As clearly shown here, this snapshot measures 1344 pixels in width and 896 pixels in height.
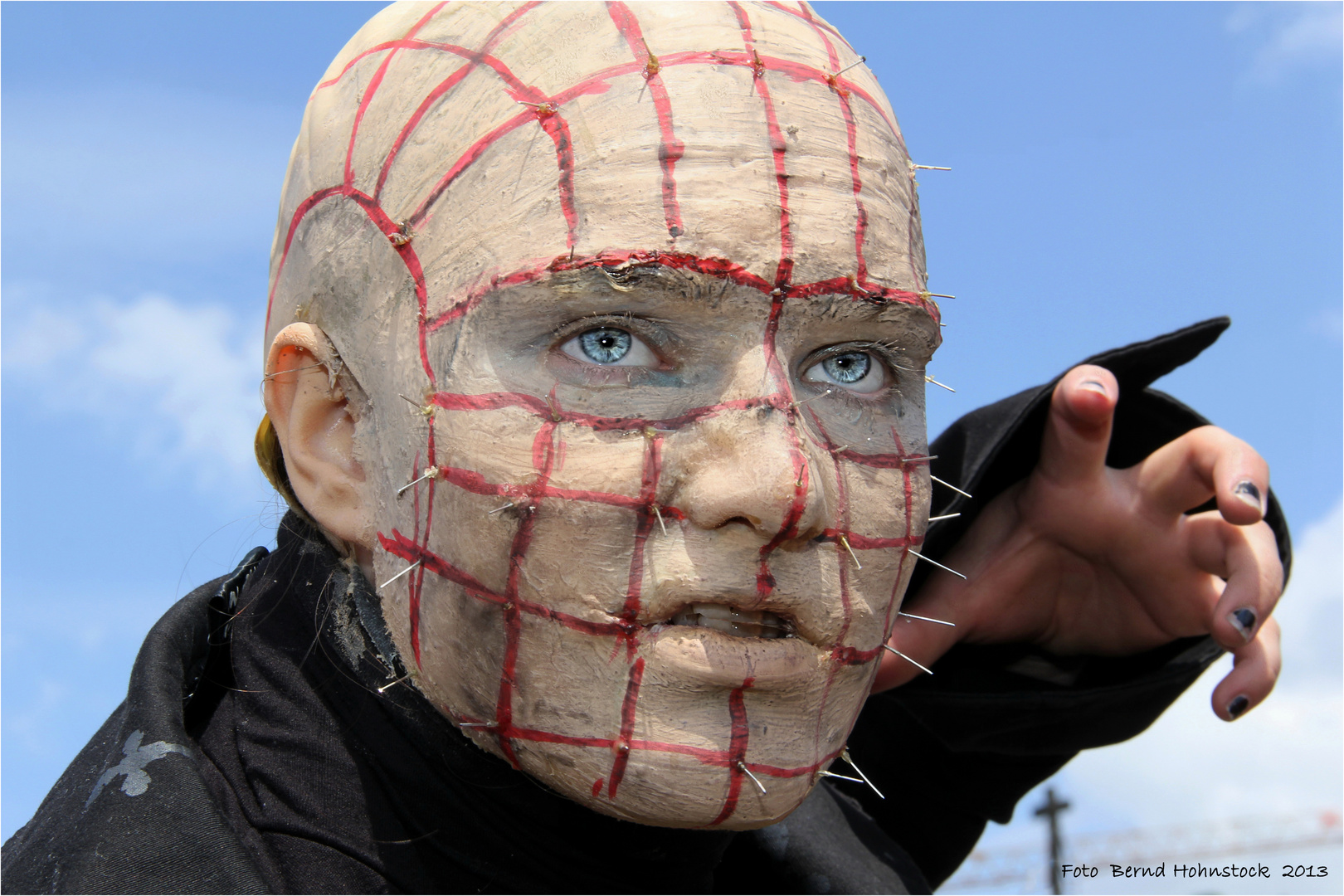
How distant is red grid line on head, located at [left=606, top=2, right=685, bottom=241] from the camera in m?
2.11

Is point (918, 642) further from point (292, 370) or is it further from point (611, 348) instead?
point (292, 370)

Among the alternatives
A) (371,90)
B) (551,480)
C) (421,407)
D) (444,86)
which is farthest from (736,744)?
(371,90)

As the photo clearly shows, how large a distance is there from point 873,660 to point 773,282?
0.73 meters

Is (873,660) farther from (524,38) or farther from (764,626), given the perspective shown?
(524,38)

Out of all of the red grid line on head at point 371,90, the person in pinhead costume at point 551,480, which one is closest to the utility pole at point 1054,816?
the person in pinhead costume at point 551,480

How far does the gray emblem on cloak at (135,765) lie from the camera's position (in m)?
2.21

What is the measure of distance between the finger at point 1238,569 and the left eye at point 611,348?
164 cm

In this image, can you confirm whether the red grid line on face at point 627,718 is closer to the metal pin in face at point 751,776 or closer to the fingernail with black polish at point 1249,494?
the metal pin in face at point 751,776

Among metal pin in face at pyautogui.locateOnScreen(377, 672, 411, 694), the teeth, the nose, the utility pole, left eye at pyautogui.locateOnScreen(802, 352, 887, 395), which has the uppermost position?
left eye at pyautogui.locateOnScreen(802, 352, 887, 395)

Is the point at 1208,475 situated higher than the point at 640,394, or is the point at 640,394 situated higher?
the point at 640,394

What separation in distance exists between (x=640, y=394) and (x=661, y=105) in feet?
1.73

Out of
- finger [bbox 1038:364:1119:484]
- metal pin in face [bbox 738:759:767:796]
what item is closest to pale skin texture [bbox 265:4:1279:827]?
metal pin in face [bbox 738:759:767:796]

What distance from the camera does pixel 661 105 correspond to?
86.8 inches

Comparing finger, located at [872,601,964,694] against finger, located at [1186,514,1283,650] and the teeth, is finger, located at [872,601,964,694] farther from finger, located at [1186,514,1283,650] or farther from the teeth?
the teeth
